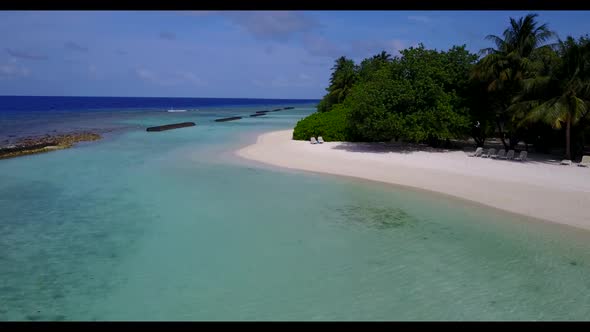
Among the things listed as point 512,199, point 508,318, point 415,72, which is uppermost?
point 415,72

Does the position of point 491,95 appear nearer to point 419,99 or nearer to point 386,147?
point 419,99

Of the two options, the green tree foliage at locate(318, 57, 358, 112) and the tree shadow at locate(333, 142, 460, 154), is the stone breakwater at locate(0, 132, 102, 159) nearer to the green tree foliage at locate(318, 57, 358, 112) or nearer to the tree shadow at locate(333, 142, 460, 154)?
the tree shadow at locate(333, 142, 460, 154)

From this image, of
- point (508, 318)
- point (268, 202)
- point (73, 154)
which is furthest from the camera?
point (73, 154)

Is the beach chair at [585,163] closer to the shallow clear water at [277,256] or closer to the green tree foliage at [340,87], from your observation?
the shallow clear water at [277,256]

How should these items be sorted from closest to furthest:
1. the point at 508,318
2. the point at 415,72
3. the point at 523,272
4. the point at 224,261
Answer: the point at 508,318, the point at 523,272, the point at 224,261, the point at 415,72

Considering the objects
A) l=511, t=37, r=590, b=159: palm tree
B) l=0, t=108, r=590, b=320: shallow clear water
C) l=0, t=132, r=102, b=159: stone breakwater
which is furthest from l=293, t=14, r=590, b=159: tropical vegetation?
l=0, t=132, r=102, b=159: stone breakwater

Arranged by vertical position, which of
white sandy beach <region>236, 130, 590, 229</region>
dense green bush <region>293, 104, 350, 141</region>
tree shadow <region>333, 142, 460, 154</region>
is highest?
dense green bush <region>293, 104, 350, 141</region>

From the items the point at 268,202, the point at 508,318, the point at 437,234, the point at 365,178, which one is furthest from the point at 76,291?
the point at 365,178

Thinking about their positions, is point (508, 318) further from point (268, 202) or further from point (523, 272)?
point (268, 202)
